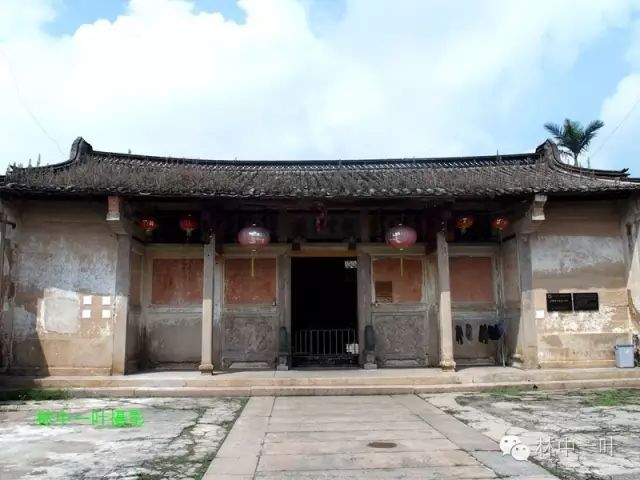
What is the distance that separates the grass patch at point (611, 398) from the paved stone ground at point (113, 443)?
223 inches

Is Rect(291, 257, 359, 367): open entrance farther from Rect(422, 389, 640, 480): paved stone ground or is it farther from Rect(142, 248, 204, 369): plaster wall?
Rect(422, 389, 640, 480): paved stone ground

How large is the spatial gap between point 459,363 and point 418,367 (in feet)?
3.18

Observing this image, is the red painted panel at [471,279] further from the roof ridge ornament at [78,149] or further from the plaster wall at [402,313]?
the roof ridge ornament at [78,149]

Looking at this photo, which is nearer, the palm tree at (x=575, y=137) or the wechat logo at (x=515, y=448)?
the wechat logo at (x=515, y=448)

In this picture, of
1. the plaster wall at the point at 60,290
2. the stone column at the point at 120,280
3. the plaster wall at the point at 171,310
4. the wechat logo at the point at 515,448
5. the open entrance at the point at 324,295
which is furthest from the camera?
the open entrance at the point at 324,295

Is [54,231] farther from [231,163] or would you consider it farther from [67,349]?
[231,163]

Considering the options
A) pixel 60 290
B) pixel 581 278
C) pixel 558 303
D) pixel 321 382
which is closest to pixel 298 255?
pixel 321 382

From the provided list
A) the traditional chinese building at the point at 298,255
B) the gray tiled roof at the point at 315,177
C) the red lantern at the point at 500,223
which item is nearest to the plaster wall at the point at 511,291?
the traditional chinese building at the point at 298,255

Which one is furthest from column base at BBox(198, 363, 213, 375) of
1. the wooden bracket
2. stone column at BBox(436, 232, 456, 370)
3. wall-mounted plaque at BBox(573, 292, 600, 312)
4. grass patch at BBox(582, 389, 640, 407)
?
wall-mounted plaque at BBox(573, 292, 600, 312)

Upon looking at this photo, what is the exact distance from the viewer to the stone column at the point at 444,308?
1069 cm

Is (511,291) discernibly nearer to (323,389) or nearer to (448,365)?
(448,365)

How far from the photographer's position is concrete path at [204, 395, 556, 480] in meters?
4.89

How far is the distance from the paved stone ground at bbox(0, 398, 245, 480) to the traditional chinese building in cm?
232

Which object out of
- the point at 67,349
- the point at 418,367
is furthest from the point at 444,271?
the point at 67,349
